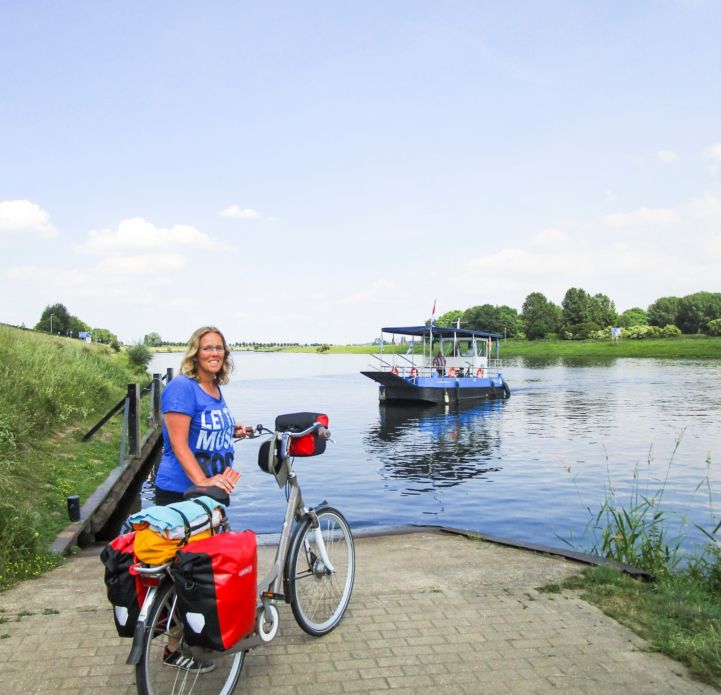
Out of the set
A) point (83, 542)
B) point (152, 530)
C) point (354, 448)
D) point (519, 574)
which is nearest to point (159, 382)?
point (354, 448)

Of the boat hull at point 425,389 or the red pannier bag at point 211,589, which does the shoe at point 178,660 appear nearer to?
the red pannier bag at point 211,589

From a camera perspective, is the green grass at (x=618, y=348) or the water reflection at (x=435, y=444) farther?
the green grass at (x=618, y=348)

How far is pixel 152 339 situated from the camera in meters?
51.5

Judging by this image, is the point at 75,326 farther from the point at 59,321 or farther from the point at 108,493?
the point at 108,493

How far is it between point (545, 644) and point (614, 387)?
50154mm

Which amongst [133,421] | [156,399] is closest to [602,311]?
[156,399]

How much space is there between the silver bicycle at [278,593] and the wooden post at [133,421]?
947cm

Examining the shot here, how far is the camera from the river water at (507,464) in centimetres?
1323

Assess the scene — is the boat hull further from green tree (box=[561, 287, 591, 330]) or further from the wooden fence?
green tree (box=[561, 287, 591, 330])

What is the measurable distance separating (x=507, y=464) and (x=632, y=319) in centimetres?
16858

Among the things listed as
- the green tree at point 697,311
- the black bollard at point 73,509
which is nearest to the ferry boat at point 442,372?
the black bollard at point 73,509

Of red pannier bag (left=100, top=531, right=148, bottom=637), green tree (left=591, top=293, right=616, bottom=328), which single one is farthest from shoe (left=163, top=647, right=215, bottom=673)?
green tree (left=591, top=293, right=616, bottom=328)

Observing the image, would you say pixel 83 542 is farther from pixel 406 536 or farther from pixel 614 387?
pixel 614 387

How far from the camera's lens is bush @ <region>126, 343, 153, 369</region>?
46094mm
